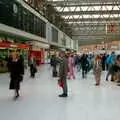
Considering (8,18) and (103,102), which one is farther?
(8,18)

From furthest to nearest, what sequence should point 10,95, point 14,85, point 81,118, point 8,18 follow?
point 8,18 → point 10,95 → point 14,85 → point 81,118

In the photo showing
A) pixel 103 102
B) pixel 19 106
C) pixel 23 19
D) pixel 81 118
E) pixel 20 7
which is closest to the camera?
pixel 81 118

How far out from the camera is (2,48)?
36.3m

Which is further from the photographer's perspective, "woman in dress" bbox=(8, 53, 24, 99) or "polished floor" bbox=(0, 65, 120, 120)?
"woman in dress" bbox=(8, 53, 24, 99)

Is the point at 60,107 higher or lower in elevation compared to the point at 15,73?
lower

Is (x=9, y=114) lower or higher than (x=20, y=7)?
lower

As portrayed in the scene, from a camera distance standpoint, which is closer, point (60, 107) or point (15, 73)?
point (60, 107)

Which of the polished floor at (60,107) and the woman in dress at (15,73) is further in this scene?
the woman in dress at (15,73)

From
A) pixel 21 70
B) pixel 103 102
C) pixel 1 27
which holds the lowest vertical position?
pixel 103 102

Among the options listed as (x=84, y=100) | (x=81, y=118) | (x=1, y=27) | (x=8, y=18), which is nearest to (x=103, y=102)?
(x=84, y=100)

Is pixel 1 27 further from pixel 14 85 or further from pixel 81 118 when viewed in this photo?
pixel 81 118

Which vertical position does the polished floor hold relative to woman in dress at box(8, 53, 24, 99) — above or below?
below

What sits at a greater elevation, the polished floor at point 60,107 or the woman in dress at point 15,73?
the woman in dress at point 15,73

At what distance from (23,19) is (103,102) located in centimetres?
3439
